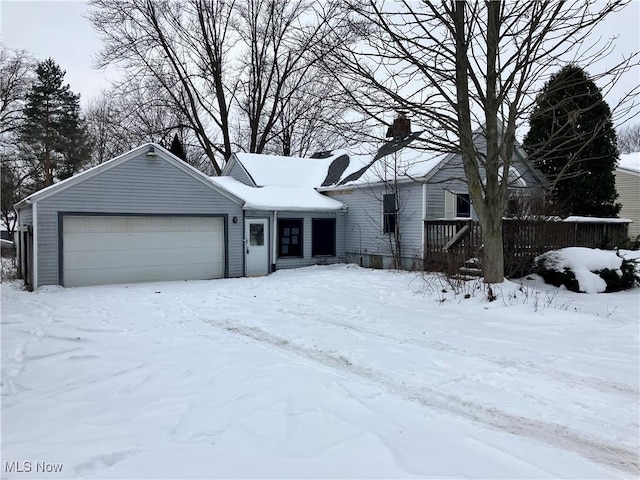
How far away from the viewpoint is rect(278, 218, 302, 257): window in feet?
57.0

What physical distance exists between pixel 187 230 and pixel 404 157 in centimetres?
831

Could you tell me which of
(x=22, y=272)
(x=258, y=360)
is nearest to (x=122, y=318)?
(x=258, y=360)

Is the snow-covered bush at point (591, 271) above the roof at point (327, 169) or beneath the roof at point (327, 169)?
beneath

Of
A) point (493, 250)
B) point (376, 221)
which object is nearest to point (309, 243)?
point (376, 221)

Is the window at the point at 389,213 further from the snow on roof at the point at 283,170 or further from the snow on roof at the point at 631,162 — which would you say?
the snow on roof at the point at 631,162

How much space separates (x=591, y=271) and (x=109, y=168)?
43.2 ft

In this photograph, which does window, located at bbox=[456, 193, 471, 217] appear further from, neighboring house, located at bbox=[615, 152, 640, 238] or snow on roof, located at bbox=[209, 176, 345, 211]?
neighboring house, located at bbox=[615, 152, 640, 238]

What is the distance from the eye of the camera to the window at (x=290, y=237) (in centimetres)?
1736

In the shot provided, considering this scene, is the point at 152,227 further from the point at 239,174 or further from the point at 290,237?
the point at 239,174

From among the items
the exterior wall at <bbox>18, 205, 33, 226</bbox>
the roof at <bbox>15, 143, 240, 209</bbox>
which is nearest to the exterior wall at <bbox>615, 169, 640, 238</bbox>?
the roof at <bbox>15, 143, 240, 209</bbox>

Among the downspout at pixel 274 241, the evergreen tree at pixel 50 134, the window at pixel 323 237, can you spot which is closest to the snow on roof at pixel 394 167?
the window at pixel 323 237

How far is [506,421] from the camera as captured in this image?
402 centimetres

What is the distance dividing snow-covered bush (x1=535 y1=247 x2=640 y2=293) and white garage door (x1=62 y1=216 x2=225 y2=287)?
10.1m

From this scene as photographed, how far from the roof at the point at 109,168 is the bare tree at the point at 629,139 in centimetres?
4905
